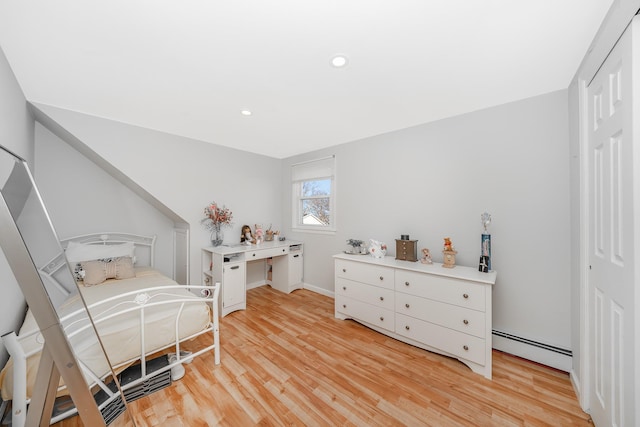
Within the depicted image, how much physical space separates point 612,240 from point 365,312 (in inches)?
78.3

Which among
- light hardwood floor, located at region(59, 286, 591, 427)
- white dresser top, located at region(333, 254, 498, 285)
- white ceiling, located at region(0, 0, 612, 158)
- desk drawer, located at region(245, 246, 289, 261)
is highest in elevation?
white ceiling, located at region(0, 0, 612, 158)

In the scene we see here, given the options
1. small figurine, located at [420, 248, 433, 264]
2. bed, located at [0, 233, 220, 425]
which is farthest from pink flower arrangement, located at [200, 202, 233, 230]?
small figurine, located at [420, 248, 433, 264]

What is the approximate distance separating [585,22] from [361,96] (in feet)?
4.38

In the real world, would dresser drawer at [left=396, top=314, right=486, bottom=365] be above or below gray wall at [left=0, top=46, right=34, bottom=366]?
below

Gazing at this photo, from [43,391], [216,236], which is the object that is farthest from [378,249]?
[43,391]

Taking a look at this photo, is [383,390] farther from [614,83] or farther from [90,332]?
[614,83]

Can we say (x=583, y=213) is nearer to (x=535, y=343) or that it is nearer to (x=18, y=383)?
(x=535, y=343)

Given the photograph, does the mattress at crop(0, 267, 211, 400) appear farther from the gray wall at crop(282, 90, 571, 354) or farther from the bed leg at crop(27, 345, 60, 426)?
the gray wall at crop(282, 90, 571, 354)

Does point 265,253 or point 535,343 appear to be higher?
point 265,253

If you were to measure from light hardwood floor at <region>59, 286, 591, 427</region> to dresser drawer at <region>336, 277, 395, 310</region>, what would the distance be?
371 mm

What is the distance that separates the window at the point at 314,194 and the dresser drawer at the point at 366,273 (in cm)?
85

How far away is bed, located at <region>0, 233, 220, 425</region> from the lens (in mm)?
1022

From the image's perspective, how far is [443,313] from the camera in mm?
2068

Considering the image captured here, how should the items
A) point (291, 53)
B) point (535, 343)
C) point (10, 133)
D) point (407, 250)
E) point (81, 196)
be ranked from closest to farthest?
point (291, 53) < point (10, 133) < point (535, 343) < point (407, 250) < point (81, 196)
